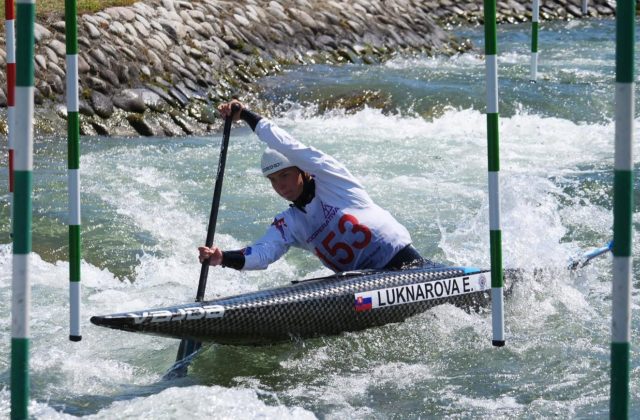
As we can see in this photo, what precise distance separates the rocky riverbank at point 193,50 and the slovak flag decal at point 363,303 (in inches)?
235

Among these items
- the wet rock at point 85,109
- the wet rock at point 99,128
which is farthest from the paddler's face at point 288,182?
the wet rock at point 85,109

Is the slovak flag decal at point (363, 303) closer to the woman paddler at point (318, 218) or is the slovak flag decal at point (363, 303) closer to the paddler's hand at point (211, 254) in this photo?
the woman paddler at point (318, 218)

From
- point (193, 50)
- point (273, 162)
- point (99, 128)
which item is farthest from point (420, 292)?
point (193, 50)

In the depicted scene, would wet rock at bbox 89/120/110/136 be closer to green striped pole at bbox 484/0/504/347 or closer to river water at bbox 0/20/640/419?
river water at bbox 0/20/640/419

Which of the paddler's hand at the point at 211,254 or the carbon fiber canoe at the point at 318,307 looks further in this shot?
the paddler's hand at the point at 211,254

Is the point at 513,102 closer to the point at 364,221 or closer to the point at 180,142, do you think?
the point at 180,142

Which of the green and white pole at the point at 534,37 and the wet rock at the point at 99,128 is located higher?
the green and white pole at the point at 534,37

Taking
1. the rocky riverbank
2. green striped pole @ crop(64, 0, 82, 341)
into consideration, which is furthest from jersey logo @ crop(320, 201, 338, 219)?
the rocky riverbank

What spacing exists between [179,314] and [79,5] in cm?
865

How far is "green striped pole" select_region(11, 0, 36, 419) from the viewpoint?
308 cm

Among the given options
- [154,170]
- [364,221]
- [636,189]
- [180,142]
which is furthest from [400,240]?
[180,142]

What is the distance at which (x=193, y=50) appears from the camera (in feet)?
41.9

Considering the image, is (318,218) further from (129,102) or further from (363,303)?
(129,102)

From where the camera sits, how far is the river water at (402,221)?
4770 millimetres
